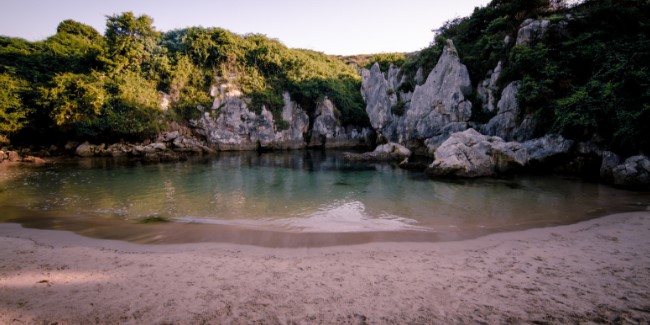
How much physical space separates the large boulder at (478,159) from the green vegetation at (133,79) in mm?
26262

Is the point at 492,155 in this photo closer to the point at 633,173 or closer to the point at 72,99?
the point at 633,173

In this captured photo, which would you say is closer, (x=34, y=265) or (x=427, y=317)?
(x=427, y=317)

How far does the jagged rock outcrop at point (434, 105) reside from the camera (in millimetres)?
23984

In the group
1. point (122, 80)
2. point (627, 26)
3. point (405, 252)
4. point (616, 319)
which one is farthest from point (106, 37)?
point (627, 26)

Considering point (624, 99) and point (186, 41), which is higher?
point (186, 41)

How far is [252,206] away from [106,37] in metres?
35.7

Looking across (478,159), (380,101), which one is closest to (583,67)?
(478,159)

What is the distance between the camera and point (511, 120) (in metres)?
19.6

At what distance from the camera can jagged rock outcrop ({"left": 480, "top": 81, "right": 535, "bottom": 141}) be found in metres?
18.5

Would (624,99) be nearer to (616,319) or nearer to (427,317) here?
(616,319)

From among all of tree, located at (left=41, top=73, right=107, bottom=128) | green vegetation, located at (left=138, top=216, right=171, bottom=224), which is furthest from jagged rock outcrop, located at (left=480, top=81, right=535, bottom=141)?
tree, located at (left=41, top=73, right=107, bottom=128)

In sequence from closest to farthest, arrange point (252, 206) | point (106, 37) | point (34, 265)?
point (34, 265), point (252, 206), point (106, 37)

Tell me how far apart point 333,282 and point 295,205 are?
5.87m

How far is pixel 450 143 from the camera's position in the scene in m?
17.6
